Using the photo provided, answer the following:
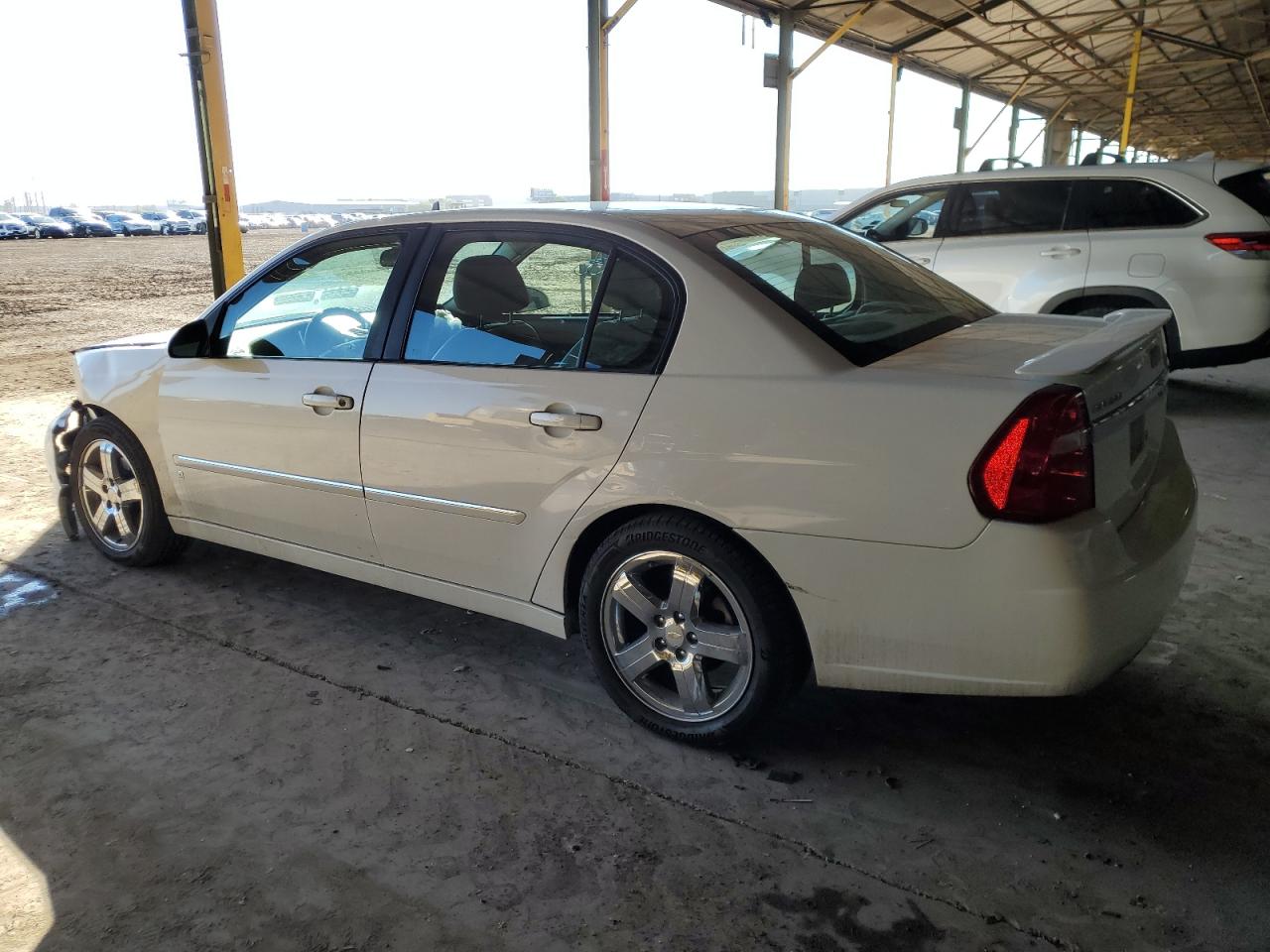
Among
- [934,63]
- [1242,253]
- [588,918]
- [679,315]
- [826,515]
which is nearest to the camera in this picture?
[588,918]

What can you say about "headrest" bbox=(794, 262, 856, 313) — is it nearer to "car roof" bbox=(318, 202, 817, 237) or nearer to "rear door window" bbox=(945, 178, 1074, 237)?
"car roof" bbox=(318, 202, 817, 237)

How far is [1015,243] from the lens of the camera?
7.00m

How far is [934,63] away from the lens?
20.1 meters

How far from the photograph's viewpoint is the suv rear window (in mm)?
6453

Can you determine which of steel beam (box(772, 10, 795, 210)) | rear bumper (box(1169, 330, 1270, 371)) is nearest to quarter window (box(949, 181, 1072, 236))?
rear bumper (box(1169, 330, 1270, 371))

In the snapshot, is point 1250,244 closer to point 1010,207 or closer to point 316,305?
point 1010,207

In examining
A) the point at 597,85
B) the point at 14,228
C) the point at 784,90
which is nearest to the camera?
the point at 597,85

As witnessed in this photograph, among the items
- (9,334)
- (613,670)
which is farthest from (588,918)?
(9,334)

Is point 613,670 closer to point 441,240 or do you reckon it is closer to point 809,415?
point 809,415

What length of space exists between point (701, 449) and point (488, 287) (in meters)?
1.03

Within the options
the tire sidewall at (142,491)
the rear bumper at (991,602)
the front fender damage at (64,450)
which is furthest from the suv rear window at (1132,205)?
the front fender damage at (64,450)

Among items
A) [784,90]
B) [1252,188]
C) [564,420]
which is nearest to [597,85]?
[784,90]

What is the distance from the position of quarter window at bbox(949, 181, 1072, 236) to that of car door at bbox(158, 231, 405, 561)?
528 centimetres

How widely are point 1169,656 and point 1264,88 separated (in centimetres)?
3195
